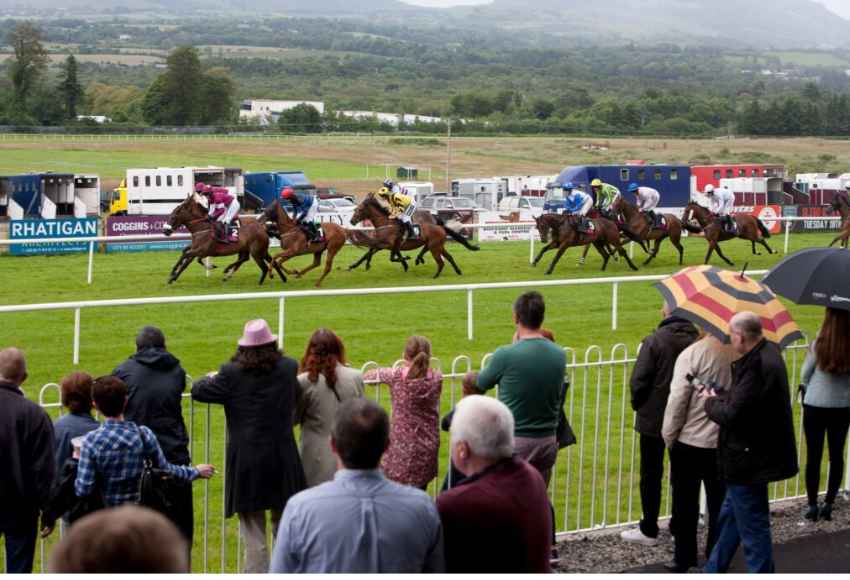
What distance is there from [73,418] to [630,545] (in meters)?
2.79

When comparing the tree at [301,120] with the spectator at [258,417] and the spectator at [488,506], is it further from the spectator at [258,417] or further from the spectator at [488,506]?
the spectator at [488,506]

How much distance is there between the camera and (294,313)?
1356cm

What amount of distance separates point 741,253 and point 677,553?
60.9 ft

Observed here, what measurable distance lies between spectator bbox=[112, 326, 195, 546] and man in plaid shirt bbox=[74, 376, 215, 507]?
58 centimetres

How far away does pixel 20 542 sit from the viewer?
4859 millimetres

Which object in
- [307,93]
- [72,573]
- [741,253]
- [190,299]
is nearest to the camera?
[72,573]

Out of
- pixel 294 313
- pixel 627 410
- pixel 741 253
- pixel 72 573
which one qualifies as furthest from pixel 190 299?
pixel 741 253

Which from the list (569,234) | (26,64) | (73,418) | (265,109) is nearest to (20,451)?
(73,418)

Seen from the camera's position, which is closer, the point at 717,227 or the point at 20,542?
the point at 20,542

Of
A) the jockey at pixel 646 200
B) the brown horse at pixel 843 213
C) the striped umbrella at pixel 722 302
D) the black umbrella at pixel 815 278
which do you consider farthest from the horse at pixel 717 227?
the striped umbrella at pixel 722 302

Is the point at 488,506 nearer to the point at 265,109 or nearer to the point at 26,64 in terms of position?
the point at 26,64

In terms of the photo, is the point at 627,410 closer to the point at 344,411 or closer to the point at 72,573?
the point at 344,411

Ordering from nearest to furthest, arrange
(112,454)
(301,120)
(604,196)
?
(112,454)
(604,196)
(301,120)

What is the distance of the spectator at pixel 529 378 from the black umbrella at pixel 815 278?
1777 millimetres
